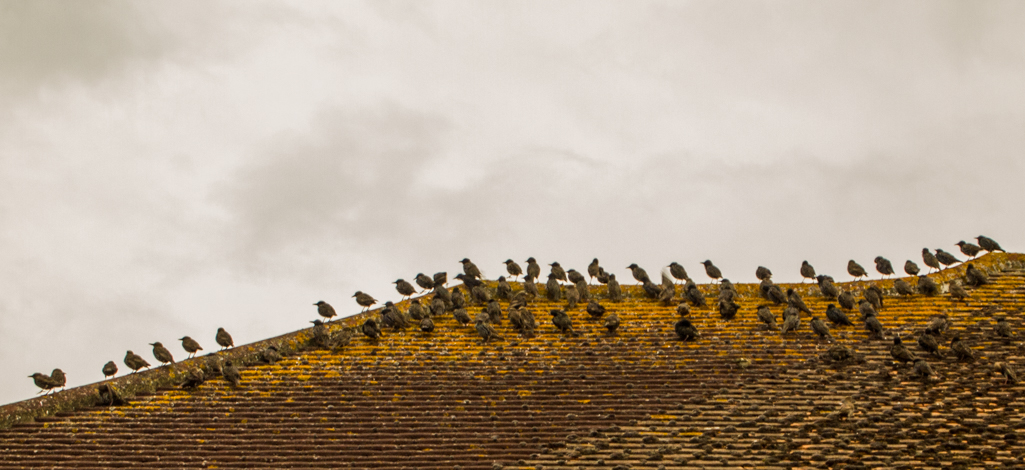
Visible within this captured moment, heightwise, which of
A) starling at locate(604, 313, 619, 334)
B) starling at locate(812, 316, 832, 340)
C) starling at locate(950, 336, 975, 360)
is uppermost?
starling at locate(604, 313, 619, 334)

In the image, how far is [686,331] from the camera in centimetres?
2683

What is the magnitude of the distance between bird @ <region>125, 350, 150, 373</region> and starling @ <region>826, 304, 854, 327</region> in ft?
56.8

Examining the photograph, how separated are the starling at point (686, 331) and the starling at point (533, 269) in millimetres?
6127

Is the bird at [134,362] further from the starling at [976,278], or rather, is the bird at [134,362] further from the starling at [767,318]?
the starling at [976,278]

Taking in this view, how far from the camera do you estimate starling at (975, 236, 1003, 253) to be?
31.6 m

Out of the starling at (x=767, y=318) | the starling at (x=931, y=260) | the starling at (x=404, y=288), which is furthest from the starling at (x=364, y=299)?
the starling at (x=931, y=260)

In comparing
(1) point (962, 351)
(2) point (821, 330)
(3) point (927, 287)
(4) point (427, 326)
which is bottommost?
(1) point (962, 351)

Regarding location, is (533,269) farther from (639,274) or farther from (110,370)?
(110,370)

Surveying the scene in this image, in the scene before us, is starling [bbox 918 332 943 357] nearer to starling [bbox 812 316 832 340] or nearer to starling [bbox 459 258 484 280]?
starling [bbox 812 316 832 340]

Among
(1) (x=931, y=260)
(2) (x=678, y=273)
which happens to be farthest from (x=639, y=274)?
(1) (x=931, y=260)

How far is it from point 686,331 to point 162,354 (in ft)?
43.0

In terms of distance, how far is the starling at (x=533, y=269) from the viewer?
105ft

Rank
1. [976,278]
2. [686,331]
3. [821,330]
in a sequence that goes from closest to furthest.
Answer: [821,330] < [686,331] < [976,278]

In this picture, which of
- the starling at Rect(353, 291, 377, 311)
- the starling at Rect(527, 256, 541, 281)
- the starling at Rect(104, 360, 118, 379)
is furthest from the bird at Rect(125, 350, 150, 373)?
the starling at Rect(527, 256, 541, 281)
